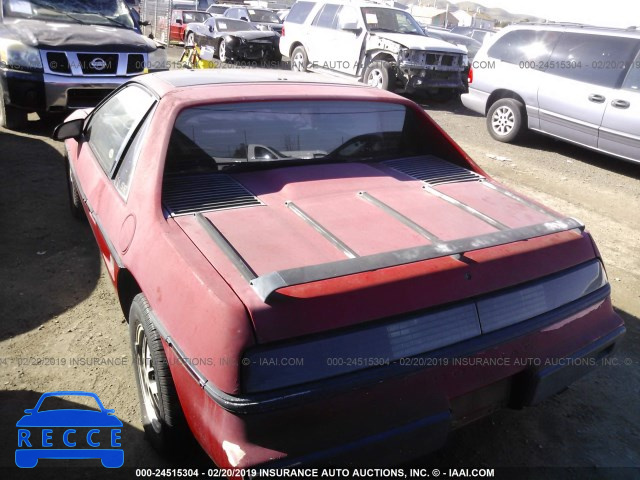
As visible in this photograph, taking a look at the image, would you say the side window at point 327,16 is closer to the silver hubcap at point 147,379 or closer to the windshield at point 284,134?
the windshield at point 284,134

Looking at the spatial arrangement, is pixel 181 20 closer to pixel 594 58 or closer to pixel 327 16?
pixel 327 16

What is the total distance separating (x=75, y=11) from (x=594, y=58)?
7.43m

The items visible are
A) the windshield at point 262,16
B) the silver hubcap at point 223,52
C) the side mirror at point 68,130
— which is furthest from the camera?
the windshield at point 262,16

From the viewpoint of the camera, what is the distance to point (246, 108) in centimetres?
284

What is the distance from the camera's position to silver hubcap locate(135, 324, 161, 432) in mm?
2348

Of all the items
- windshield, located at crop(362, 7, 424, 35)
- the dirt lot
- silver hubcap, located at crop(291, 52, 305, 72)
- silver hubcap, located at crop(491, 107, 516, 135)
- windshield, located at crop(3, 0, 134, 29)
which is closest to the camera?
the dirt lot

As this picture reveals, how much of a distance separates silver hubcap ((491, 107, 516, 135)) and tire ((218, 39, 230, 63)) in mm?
8873

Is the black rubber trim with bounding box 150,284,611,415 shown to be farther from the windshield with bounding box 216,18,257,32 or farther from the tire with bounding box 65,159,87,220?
the windshield with bounding box 216,18,257,32

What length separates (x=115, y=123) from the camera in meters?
3.29

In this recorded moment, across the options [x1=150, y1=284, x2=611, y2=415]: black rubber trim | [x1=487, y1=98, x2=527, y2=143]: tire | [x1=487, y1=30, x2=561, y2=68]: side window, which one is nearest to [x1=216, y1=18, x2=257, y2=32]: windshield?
[x1=487, y1=30, x2=561, y2=68]: side window

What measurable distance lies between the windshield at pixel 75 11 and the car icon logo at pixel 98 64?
1.08 meters

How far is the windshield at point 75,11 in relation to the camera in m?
7.34

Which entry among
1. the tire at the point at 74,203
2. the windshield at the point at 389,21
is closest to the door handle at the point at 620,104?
the windshield at the point at 389,21

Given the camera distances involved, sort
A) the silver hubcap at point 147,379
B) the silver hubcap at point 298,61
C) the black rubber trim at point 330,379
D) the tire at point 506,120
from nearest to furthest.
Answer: the black rubber trim at point 330,379 → the silver hubcap at point 147,379 → the tire at point 506,120 → the silver hubcap at point 298,61
